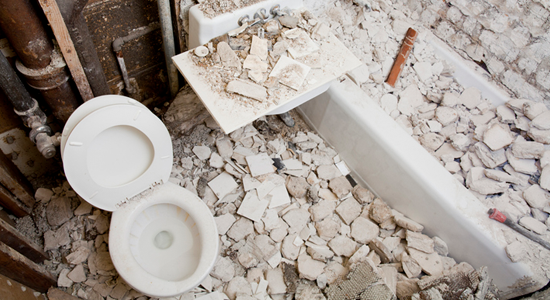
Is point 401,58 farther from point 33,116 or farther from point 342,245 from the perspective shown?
point 33,116

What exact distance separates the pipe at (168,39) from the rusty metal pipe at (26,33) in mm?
463

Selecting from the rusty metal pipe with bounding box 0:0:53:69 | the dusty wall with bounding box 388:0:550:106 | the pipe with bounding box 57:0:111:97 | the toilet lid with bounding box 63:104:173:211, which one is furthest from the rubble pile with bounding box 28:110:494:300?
the dusty wall with bounding box 388:0:550:106

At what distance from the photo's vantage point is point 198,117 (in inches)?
71.7

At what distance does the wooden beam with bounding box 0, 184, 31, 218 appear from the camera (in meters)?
1.38

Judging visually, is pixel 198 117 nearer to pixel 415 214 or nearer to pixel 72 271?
pixel 72 271

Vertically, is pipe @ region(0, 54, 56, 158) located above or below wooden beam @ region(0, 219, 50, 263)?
above

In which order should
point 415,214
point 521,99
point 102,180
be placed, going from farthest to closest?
1. point 521,99
2. point 415,214
3. point 102,180

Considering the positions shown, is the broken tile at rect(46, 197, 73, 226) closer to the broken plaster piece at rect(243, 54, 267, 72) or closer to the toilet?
the toilet

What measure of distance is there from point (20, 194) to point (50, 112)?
0.45m

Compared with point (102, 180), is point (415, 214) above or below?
below

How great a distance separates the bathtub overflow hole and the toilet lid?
26 cm

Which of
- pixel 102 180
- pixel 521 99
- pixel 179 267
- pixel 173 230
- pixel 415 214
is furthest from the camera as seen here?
pixel 521 99

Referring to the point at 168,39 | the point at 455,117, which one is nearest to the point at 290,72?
the point at 168,39

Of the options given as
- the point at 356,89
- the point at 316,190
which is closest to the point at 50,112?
the point at 316,190
